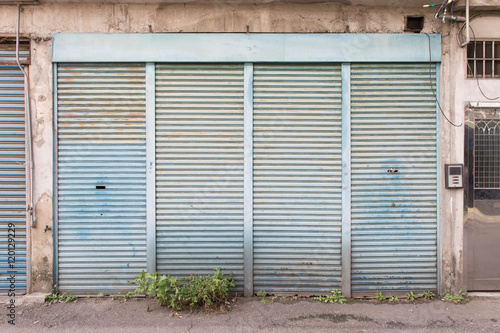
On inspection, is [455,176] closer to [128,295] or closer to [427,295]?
[427,295]

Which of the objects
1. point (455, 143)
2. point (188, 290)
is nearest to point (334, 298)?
point (188, 290)

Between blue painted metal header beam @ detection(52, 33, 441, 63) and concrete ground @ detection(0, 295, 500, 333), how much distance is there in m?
3.61

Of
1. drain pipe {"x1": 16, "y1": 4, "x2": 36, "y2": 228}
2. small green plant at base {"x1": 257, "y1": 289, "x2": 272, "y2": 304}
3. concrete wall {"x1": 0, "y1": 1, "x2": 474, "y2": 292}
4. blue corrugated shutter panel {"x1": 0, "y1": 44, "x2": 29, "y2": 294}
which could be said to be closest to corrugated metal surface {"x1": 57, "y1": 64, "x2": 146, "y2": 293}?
concrete wall {"x1": 0, "y1": 1, "x2": 474, "y2": 292}

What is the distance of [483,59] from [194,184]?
4.88 metres

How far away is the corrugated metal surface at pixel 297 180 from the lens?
4.59 metres

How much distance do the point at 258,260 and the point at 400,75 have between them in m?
3.58

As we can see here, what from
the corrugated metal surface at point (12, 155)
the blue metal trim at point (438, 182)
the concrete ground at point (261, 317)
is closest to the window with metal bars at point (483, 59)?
the blue metal trim at point (438, 182)

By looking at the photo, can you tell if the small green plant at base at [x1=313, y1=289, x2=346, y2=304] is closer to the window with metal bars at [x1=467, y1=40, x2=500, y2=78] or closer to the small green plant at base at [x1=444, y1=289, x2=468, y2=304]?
the small green plant at base at [x1=444, y1=289, x2=468, y2=304]

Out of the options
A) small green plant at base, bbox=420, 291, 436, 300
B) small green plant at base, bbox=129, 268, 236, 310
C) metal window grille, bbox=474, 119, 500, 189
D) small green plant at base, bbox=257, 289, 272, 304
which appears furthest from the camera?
metal window grille, bbox=474, 119, 500, 189

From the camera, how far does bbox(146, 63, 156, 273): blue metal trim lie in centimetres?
455

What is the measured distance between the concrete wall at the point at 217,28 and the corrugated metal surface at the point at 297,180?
Result: 757 millimetres

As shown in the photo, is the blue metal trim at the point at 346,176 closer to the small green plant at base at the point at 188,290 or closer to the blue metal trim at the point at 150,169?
the small green plant at base at the point at 188,290

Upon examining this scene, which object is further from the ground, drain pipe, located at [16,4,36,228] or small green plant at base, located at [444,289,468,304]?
drain pipe, located at [16,4,36,228]

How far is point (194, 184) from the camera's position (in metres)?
4.60
